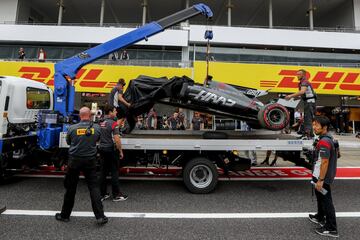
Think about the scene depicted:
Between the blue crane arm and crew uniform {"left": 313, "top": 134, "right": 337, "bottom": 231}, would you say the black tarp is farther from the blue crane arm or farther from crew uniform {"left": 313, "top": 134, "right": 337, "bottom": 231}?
crew uniform {"left": 313, "top": 134, "right": 337, "bottom": 231}

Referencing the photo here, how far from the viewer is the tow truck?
537 cm

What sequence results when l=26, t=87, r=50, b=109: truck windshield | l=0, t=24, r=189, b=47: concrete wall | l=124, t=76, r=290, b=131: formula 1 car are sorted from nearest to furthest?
l=124, t=76, r=290, b=131: formula 1 car → l=26, t=87, r=50, b=109: truck windshield → l=0, t=24, r=189, b=47: concrete wall

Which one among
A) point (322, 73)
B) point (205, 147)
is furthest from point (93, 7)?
point (205, 147)

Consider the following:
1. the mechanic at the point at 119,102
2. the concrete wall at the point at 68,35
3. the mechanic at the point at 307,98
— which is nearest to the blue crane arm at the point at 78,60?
the mechanic at the point at 119,102

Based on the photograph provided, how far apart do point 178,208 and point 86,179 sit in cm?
164

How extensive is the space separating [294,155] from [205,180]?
195 centimetres

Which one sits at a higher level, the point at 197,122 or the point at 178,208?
the point at 197,122

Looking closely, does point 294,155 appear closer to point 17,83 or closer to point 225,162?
point 225,162

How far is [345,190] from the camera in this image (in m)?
5.78

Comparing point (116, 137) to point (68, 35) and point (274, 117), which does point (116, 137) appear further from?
point (68, 35)

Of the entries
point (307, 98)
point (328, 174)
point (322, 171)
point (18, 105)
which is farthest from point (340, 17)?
point (18, 105)

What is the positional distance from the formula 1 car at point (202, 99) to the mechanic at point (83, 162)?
79.9 inches

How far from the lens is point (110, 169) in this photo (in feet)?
16.8

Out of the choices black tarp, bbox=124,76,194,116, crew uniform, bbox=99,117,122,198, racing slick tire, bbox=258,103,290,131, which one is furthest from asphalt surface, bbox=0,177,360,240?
black tarp, bbox=124,76,194,116
